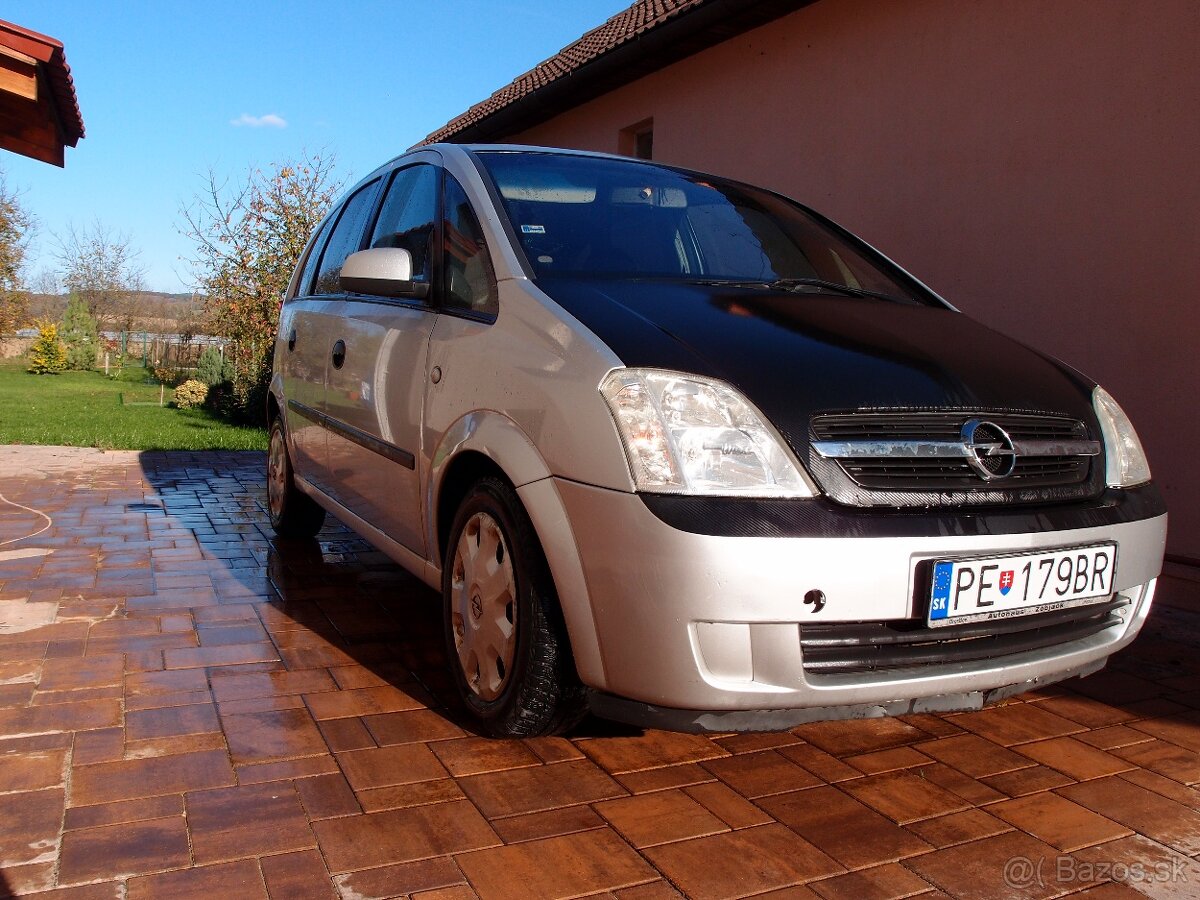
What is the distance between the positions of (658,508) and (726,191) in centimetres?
198

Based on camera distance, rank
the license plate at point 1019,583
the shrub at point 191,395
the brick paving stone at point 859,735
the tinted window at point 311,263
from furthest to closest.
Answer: the shrub at point 191,395 → the tinted window at point 311,263 → the brick paving stone at point 859,735 → the license plate at point 1019,583

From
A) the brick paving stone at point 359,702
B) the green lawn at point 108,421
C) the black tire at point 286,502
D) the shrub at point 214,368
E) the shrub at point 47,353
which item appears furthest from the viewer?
the shrub at point 47,353

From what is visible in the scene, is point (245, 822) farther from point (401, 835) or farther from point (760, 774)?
point (760, 774)

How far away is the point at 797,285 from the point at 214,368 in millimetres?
13179

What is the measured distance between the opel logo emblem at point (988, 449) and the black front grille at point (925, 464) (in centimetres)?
1

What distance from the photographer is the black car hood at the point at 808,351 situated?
7.89 ft

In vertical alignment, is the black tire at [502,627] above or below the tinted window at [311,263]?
below

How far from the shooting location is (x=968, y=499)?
95.1 inches

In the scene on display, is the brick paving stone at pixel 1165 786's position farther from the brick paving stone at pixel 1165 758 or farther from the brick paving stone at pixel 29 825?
the brick paving stone at pixel 29 825

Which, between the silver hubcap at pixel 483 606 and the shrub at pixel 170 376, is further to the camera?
the shrub at pixel 170 376

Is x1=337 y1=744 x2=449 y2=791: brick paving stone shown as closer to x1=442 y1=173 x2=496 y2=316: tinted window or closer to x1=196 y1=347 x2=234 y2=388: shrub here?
x1=442 y1=173 x2=496 y2=316: tinted window

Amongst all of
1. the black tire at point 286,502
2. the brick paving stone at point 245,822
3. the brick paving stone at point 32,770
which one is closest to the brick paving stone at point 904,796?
the brick paving stone at point 245,822

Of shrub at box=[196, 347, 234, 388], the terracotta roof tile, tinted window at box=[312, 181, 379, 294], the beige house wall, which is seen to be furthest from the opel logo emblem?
shrub at box=[196, 347, 234, 388]

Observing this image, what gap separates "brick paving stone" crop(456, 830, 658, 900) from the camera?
84.6 inches
